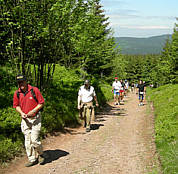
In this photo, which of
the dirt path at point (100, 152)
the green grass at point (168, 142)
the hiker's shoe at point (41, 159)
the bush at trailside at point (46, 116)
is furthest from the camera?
the bush at trailside at point (46, 116)

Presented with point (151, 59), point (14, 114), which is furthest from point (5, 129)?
point (151, 59)

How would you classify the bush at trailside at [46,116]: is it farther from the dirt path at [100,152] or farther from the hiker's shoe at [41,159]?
the hiker's shoe at [41,159]

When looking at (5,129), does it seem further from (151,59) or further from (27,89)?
(151,59)

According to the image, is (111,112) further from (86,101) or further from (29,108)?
(29,108)

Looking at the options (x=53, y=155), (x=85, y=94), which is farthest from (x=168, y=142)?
(x=85, y=94)

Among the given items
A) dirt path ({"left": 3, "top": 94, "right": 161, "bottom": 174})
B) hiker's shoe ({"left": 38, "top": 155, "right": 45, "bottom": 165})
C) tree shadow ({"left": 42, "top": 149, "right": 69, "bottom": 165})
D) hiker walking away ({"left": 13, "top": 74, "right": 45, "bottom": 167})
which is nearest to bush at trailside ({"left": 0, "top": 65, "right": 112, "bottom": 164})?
dirt path ({"left": 3, "top": 94, "right": 161, "bottom": 174})

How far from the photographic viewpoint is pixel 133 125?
10750 millimetres

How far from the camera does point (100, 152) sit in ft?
22.6

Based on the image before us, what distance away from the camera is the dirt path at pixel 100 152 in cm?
570

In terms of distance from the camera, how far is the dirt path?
5.70m

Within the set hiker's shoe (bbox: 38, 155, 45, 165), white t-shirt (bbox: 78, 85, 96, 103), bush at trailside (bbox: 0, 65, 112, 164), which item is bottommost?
hiker's shoe (bbox: 38, 155, 45, 165)

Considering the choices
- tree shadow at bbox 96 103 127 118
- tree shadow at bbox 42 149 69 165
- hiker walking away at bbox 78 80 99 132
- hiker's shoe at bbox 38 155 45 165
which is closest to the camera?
hiker's shoe at bbox 38 155 45 165

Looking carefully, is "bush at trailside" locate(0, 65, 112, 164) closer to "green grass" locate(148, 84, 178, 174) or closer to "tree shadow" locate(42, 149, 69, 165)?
"tree shadow" locate(42, 149, 69, 165)

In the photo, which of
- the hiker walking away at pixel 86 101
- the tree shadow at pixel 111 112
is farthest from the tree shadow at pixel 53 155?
the tree shadow at pixel 111 112
